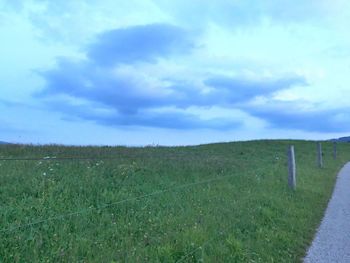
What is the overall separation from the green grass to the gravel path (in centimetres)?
26

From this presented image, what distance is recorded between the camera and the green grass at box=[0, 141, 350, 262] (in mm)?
7234

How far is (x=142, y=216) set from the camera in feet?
30.3

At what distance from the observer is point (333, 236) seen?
10.4 metres

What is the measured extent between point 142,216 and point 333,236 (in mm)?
4301

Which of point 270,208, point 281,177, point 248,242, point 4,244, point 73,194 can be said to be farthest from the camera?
point 281,177

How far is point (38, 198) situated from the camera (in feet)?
30.9

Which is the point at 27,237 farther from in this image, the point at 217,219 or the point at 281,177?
the point at 281,177

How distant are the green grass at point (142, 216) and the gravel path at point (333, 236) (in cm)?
26

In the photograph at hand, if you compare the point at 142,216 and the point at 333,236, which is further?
the point at 333,236

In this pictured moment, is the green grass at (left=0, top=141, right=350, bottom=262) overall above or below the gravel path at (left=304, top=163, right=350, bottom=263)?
above

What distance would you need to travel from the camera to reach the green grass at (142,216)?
7.23 metres

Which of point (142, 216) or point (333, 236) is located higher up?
point (142, 216)

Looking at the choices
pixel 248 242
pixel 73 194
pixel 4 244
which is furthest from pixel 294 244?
pixel 4 244

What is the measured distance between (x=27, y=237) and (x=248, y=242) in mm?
3971
